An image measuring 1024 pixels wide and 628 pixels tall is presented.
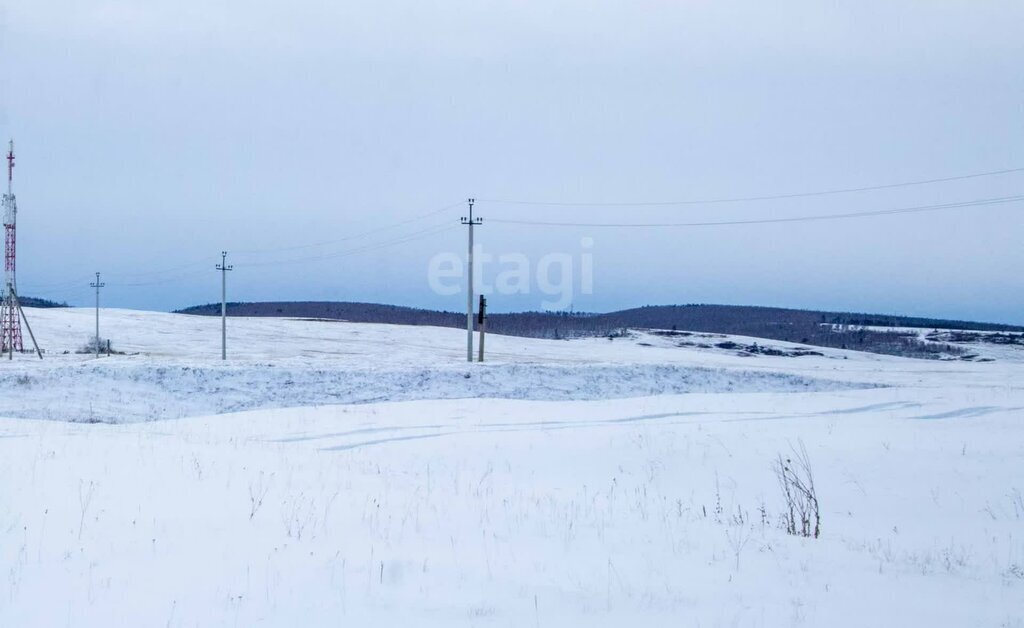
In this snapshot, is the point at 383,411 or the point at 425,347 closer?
the point at 383,411

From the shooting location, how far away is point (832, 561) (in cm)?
668

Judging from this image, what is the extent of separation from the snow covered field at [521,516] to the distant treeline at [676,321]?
6372 cm

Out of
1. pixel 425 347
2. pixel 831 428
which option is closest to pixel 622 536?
pixel 831 428

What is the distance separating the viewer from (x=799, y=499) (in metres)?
10.4

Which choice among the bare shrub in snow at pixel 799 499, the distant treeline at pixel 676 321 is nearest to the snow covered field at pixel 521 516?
the bare shrub in snow at pixel 799 499

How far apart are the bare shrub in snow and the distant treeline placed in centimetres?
6765

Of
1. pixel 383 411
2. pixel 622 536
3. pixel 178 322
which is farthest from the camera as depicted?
pixel 178 322

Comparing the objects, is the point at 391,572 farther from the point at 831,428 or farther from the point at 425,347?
the point at 425,347

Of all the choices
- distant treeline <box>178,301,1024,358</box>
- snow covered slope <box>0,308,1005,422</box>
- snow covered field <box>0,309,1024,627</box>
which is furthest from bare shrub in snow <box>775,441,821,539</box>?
distant treeline <box>178,301,1024,358</box>

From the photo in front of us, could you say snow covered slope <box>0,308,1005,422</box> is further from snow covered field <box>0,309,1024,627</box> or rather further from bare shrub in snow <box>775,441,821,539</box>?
bare shrub in snow <box>775,441,821,539</box>

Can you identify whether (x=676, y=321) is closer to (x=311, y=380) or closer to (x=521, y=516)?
(x=311, y=380)

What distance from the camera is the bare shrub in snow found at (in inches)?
320

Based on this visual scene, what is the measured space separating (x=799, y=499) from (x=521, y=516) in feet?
14.2

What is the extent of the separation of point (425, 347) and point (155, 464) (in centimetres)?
4824
